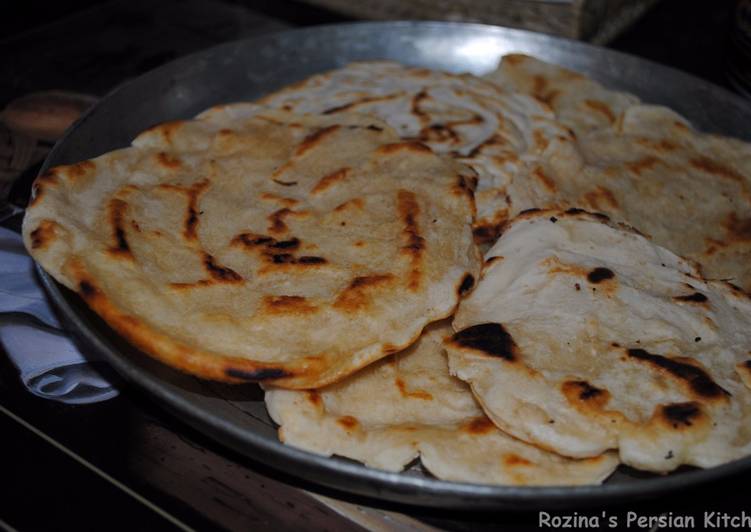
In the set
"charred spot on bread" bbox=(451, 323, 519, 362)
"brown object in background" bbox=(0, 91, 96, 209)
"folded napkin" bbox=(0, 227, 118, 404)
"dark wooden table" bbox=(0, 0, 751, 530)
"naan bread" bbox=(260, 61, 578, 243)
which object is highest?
"naan bread" bbox=(260, 61, 578, 243)

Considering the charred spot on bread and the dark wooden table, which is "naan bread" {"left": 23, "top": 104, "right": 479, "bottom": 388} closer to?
the charred spot on bread

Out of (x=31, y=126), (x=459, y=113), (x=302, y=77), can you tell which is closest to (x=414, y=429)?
(x=459, y=113)

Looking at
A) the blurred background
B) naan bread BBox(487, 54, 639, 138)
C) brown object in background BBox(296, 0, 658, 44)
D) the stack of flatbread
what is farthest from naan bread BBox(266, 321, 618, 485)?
brown object in background BBox(296, 0, 658, 44)

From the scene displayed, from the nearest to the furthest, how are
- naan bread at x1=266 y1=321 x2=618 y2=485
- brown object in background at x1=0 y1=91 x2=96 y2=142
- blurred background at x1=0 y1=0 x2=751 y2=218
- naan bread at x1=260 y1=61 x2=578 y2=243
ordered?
naan bread at x1=266 y1=321 x2=618 y2=485 → naan bread at x1=260 y1=61 x2=578 y2=243 → brown object in background at x1=0 y1=91 x2=96 y2=142 → blurred background at x1=0 y1=0 x2=751 y2=218

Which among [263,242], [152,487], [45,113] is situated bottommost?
[152,487]

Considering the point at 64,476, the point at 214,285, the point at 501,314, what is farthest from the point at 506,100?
the point at 64,476

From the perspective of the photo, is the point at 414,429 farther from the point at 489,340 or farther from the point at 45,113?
the point at 45,113
